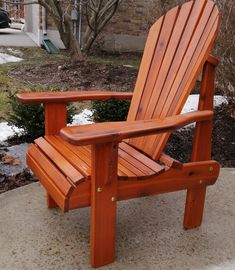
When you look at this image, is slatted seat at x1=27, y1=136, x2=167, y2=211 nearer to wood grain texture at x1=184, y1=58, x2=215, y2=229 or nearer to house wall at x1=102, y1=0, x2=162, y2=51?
wood grain texture at x1=184, y1=58, x2=215, y2=229

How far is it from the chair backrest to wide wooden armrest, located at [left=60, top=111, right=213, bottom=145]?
30 cm

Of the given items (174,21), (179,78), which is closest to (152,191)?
(179,78)

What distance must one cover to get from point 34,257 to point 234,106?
3.10 meters

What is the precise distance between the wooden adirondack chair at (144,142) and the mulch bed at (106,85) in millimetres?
905

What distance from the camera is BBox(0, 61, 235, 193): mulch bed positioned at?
145 inches

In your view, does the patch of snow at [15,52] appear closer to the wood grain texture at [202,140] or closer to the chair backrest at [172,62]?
the chair backrest at [172,62]

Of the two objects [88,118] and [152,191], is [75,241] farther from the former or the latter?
[88,118]

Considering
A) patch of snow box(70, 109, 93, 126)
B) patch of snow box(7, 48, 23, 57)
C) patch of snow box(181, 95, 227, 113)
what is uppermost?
patch of snow box(181, 95, 227, 113)

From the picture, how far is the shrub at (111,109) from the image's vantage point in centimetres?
388

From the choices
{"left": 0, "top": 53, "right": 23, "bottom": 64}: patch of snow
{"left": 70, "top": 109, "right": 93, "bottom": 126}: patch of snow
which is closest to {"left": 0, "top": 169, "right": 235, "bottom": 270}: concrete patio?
{"left": 70, "top": 109, "right": 93, "bottom": 126}: patch of snow

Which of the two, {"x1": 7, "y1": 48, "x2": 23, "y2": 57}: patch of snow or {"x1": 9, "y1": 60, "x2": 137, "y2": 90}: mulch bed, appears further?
{"x1": 7, "y1": 48, "x2": 23, "y2": 57}: patch of snow

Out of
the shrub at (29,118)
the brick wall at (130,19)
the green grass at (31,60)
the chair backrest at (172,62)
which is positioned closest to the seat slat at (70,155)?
the chair backrest at (172,62)

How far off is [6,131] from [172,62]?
2.08 meters

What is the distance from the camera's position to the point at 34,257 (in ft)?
7.09
